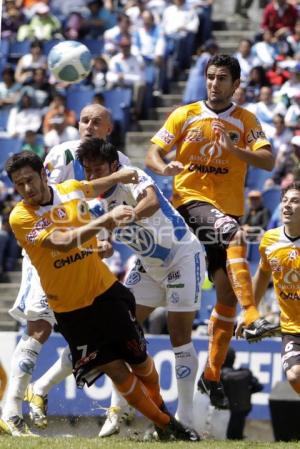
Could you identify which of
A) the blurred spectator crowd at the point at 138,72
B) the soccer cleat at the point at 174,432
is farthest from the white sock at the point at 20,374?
the blurred spectator crowd at the point at 138,72

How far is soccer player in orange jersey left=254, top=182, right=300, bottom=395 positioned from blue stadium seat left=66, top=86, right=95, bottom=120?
10821 millimetres

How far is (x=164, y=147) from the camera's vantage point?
11.2m

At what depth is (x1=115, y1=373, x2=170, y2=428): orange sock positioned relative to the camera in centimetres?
993

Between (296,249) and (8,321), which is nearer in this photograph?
(296,249)

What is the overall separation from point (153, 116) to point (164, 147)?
10.3m

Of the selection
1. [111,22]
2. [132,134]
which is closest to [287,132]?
[132,134]

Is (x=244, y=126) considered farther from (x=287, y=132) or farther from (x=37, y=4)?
(x=37, y=4)

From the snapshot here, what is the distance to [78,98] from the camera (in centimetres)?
2128

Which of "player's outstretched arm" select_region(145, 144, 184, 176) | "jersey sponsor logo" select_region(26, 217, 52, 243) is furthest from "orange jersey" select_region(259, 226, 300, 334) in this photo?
"jersey sponsor logo" select_region(26, 217, 52, 243)

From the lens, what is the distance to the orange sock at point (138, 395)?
391 inches

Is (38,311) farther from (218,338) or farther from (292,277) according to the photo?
(292,277)

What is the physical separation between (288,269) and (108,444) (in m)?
2.23

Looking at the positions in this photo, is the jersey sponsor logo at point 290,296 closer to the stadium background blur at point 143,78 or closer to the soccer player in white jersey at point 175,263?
the soccer player in white jersey at point 175,263

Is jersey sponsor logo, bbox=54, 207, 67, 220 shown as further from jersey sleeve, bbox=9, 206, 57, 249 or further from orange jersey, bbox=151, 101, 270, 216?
orange jersey, bbox=151, 101, 270, 216
